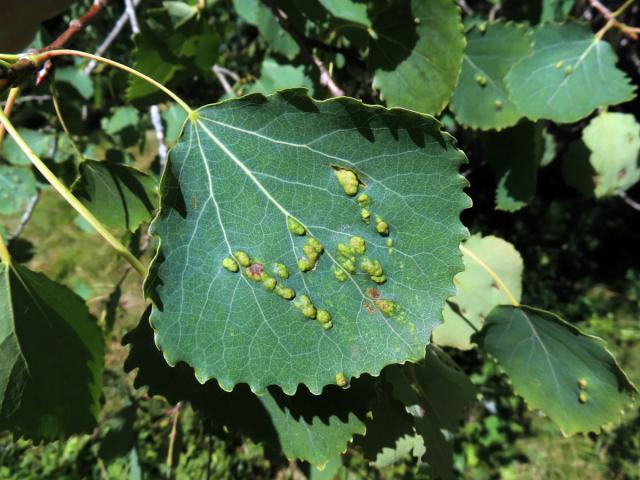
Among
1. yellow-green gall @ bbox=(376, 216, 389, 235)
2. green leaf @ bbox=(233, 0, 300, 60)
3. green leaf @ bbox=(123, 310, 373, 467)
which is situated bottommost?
green leaf @ bbox=(123, 310, 373, 467)

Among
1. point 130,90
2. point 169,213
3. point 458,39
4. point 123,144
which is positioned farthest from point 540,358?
point 123,144

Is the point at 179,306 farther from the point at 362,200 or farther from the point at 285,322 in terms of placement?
the point at 362,200

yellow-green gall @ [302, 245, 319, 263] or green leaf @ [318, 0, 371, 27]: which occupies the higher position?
green leaf @ [318, 0, 371, 27]

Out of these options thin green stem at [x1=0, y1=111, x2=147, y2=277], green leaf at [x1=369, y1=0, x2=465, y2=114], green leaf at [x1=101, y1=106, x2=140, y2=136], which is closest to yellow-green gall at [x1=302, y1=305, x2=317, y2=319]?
thin green stem at [x1=0, y1=111, x2=147, y2=277]

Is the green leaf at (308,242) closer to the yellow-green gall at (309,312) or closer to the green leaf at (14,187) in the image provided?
the yellow-green gall at (309,312)

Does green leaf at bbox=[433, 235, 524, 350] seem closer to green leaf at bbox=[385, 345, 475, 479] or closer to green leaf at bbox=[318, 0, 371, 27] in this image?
green leaf at bbox=[385, 345, 475, 479]

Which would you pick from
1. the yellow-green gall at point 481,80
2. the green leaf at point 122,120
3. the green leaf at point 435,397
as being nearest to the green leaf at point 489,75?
the yellow-green gall at point 481,80

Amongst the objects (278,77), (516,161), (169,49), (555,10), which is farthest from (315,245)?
(555,10)

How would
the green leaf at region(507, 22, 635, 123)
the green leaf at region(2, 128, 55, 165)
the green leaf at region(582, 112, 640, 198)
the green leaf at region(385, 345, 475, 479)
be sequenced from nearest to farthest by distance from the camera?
the green leaf at region(385, 345, 475, 479) → the green leaf at region(507, 22, 635, 123) → the green leaf at region(582, 112, 640, 198) → the green leaf at region(2, 128, 55, 165)
